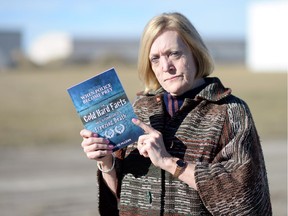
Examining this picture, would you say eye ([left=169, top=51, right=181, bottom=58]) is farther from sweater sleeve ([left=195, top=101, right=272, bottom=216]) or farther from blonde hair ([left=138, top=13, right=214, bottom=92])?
sweater sleeve ([left=195, top=101, right=272, bottom=216])

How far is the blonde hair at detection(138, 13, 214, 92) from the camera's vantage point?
3027 mm

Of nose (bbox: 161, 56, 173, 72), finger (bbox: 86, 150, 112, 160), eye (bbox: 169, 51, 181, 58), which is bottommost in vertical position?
finger (bbox: 86, 150, 112, 160)

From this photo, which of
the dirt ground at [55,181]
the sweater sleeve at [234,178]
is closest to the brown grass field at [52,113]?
the dirt ground at [55,181]

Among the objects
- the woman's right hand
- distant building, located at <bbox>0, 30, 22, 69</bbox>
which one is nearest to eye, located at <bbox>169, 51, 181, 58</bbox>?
the woman's right hand

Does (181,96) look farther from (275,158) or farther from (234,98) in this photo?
(275,158)

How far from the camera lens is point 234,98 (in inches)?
121

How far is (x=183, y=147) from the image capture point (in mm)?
2982

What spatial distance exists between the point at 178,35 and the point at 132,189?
0.70 meters

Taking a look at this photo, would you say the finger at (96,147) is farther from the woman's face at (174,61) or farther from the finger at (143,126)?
the woman's face at (174,61)

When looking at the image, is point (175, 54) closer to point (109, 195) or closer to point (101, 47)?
point (109, 195)

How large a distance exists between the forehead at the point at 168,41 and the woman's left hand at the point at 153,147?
0.36 m

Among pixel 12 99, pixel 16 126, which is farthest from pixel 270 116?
pixel 12 99

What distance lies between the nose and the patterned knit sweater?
0.56ft

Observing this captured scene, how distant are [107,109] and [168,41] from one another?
400 millimetres
